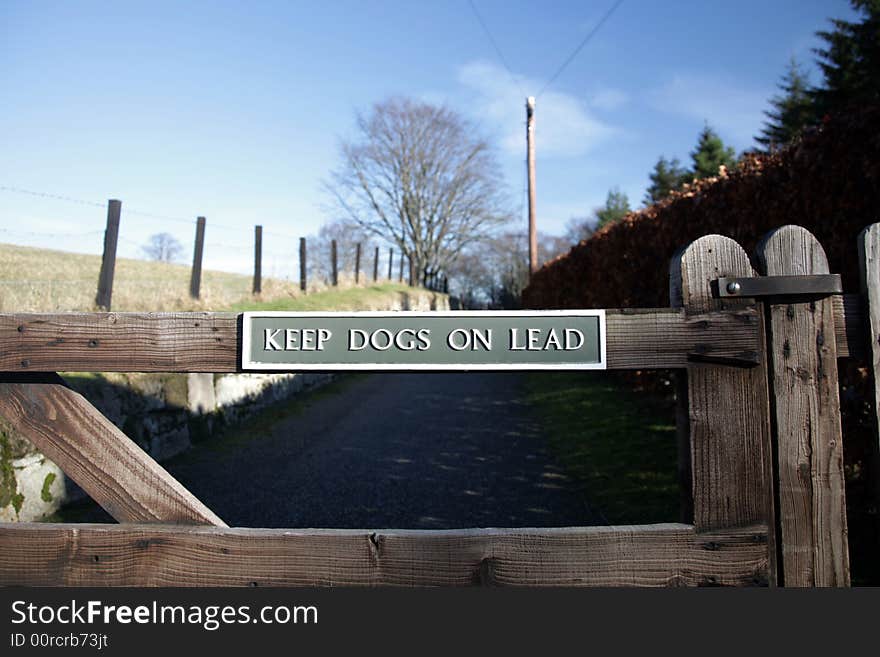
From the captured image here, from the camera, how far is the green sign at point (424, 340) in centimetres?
192

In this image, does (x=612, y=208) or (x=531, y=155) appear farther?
(x=612, y=208)

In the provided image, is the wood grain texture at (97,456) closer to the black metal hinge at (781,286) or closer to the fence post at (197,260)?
the black metal hinge at (781,286)

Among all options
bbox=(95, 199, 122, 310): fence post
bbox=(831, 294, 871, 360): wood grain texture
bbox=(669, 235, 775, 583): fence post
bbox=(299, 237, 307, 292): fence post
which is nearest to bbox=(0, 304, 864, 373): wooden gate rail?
bbox=(669, 235, 775, 583): fence post

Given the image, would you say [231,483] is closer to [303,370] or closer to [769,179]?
[303,370]

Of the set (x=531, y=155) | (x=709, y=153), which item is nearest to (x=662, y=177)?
(x=709, y=153)

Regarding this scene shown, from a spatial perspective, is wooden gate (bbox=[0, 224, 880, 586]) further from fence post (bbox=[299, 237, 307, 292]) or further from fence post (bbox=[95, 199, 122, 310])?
fence post (bbox=[299, 237, 307, 292])

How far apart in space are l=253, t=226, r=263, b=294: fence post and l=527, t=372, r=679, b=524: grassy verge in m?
6.93

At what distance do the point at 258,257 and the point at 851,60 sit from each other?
1124 inches

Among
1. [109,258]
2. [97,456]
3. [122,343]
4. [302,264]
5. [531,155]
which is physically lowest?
[97,456]

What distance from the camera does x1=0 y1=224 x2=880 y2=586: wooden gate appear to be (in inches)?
71.1

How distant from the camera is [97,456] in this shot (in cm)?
196

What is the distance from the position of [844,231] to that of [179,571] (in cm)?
411

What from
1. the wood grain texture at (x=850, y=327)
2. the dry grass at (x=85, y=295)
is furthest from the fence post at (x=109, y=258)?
the wood grain texture at (x=850, y=327)

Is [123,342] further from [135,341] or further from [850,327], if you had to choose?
[850,327]
